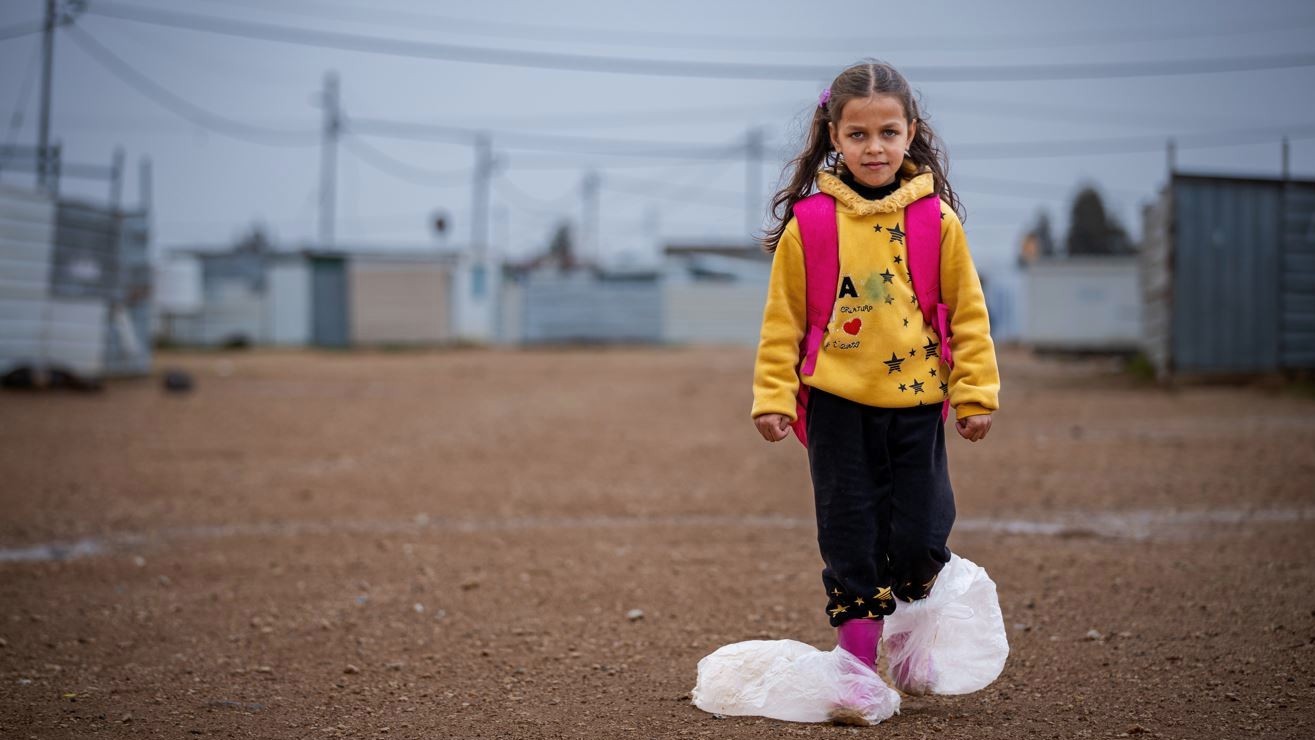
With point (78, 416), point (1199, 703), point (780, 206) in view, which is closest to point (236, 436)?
point (78, 416)

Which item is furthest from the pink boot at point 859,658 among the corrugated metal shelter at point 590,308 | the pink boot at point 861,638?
the corrugated metal shelter at point 590,308

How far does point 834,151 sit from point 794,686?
148 centimetres

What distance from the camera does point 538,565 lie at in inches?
212

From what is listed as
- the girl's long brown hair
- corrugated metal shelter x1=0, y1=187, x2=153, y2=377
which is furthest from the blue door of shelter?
the girl's long brown hair

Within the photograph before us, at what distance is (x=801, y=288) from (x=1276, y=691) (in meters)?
1.70

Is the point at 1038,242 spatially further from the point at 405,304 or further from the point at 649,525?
the point at 649,525

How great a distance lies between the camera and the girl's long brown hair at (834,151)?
311cm

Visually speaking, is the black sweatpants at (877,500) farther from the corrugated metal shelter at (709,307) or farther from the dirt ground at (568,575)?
the corrugated metal shelter at (709,307)

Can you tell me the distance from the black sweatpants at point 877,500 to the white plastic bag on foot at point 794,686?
0.14 m

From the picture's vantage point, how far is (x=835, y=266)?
305 cm

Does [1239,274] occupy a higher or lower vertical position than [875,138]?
higher

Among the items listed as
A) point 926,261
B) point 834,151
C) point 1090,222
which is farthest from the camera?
point 1090,222

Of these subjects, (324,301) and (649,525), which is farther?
(324,301)

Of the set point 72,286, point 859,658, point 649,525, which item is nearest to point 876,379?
point 859,658
